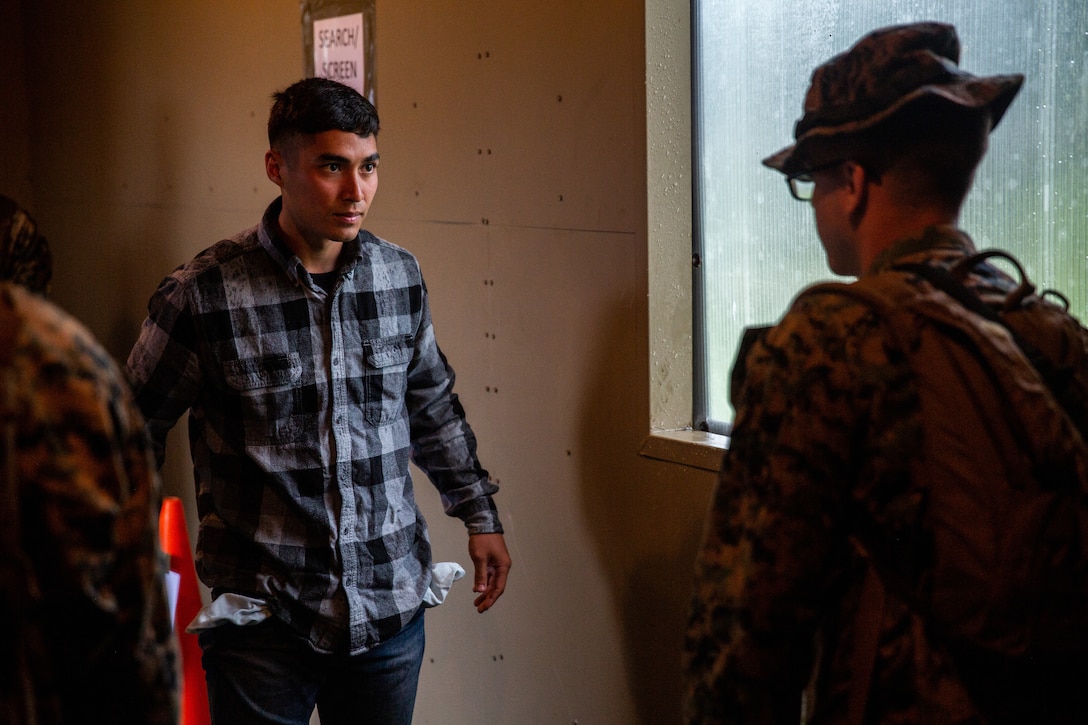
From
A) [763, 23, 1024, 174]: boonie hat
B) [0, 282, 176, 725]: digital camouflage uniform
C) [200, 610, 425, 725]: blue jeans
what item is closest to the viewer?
[0, 282, 176, 725]: digital camouflage uniform

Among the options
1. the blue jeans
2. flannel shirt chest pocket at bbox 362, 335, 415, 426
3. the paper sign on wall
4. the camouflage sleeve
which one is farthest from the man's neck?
the paper sign on wall

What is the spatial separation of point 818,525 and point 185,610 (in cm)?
282

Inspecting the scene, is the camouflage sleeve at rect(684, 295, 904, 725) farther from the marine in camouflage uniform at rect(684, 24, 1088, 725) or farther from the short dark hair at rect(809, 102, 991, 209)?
the short dark hair at rect(809, 102, 991, 209)

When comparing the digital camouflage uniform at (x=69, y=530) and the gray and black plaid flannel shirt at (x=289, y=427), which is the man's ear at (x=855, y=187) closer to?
the digital camouflage uniform at (x=69, y=530)

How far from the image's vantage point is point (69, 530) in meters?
0.91

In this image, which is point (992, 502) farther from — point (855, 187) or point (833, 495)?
point (855, 187)

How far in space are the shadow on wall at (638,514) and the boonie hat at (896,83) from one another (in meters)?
1.04

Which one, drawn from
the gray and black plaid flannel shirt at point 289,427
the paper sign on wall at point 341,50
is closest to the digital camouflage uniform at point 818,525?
the gray and black plaid flannel shirt at point 289,427

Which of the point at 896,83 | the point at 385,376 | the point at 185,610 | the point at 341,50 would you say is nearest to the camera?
the point at 896,83

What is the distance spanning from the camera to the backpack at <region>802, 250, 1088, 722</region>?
3.67ft

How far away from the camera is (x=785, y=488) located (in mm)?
1199

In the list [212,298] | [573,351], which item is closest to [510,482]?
[573,351]

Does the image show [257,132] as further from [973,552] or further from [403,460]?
[973,552]

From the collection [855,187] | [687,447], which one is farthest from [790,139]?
[855,187]
